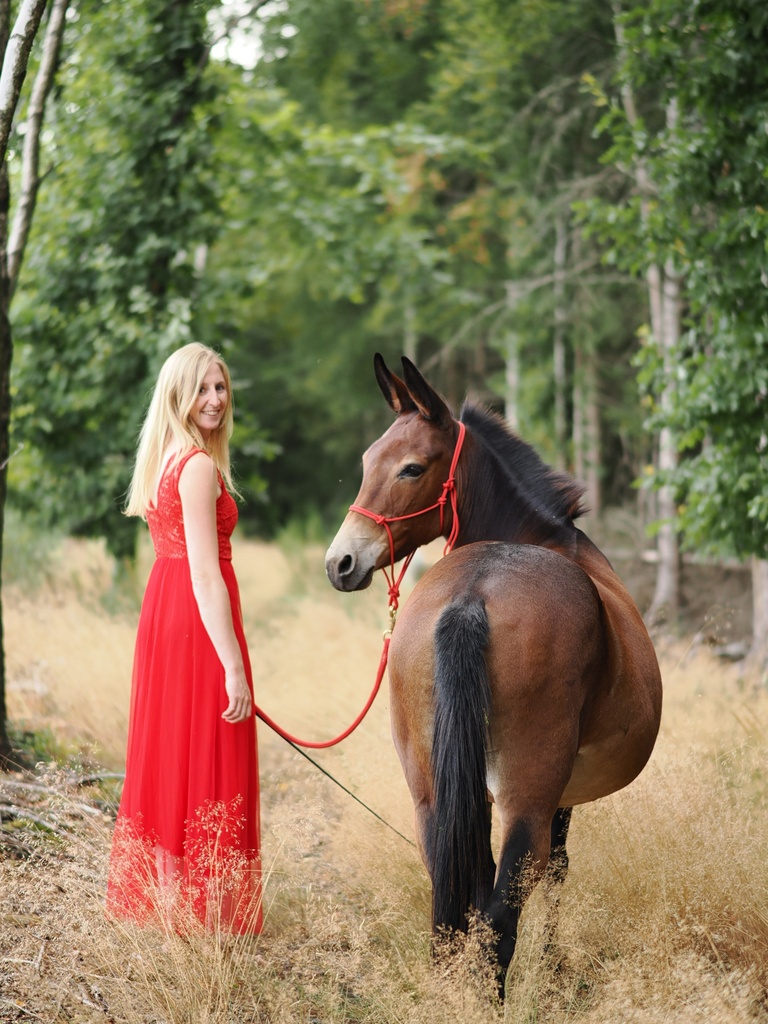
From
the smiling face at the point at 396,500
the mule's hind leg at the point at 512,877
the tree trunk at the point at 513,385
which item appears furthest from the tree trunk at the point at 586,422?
the mule's hind leg at the point at 512,877

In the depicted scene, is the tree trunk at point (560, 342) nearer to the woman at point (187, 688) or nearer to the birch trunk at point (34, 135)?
the birch trunk at point (34, 135)

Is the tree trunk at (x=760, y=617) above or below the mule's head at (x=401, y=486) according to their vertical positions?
below

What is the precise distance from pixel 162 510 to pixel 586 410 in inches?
412

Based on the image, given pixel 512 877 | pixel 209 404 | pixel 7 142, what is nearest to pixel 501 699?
pixel 512 877

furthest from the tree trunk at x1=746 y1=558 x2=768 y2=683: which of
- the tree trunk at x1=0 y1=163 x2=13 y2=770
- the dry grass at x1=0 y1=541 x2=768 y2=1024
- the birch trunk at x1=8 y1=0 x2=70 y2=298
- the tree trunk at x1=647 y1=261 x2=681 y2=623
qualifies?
the birch trunk at x1=8 y1=0 x2=70 y2=298

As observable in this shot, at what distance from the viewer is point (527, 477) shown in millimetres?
3562

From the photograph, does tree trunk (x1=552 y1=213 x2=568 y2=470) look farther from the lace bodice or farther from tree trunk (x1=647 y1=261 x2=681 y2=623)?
the lace bodice

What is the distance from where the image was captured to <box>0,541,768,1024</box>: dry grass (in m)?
2.72

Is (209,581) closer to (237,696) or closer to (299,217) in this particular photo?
(237,696)

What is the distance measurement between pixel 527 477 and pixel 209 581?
4.13 feet

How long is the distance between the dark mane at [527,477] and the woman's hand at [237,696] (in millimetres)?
1207

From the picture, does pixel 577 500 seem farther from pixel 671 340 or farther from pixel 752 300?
pixel 671 340

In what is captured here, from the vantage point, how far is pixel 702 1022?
2.51 metres

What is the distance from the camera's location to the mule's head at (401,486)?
335 centimetres
